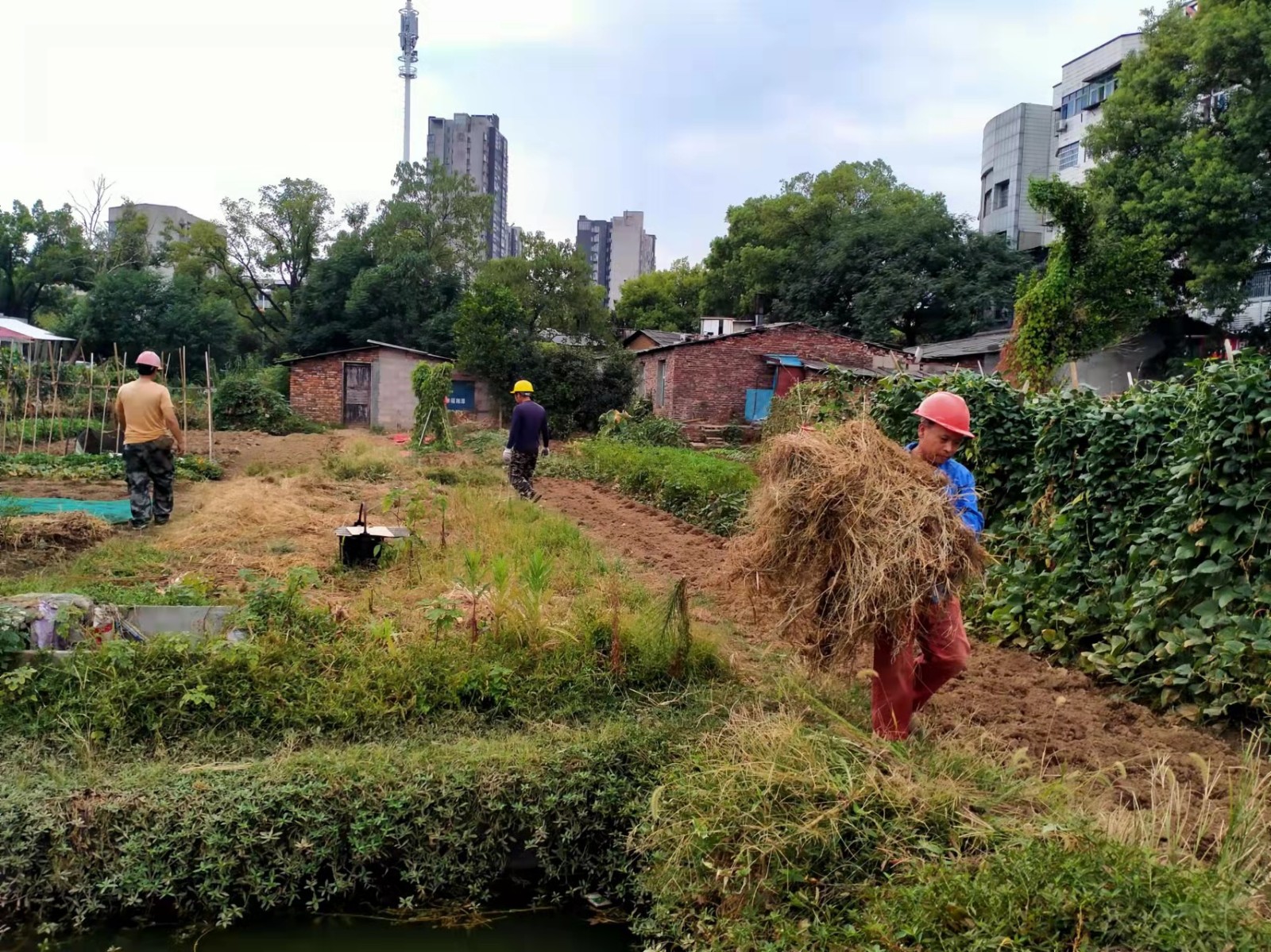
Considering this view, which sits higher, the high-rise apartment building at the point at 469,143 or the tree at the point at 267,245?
the high-rise apartment building at the point at 469,143

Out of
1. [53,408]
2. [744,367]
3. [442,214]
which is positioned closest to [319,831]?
[53,408]

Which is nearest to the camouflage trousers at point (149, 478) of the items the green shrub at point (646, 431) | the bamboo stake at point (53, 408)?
the bamboo stake at point (53, 408)

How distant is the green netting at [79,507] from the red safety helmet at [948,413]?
8.11 meters

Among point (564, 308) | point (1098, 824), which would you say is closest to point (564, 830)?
point (1098, 824)

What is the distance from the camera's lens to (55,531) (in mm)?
7434

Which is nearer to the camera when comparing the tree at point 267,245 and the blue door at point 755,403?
the blue door at point 755,403

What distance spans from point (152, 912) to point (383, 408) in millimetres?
27010

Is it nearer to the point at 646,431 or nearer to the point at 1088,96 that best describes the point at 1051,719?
the point at 646,431

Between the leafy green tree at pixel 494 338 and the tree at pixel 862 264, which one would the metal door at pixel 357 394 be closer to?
the leafy green tree at pixel 494 338

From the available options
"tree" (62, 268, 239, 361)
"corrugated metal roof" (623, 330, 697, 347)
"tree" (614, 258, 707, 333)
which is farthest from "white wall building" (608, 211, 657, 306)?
"tree" (62, 268, 239, 361)

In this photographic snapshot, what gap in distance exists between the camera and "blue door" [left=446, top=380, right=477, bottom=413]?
99.2 ft

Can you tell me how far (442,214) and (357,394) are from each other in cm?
2052

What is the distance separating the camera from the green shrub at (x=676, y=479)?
1082 cm

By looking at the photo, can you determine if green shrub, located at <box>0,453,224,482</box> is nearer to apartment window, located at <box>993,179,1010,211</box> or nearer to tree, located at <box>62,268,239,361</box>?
tree, located at <box>62,268,239,361</box>
